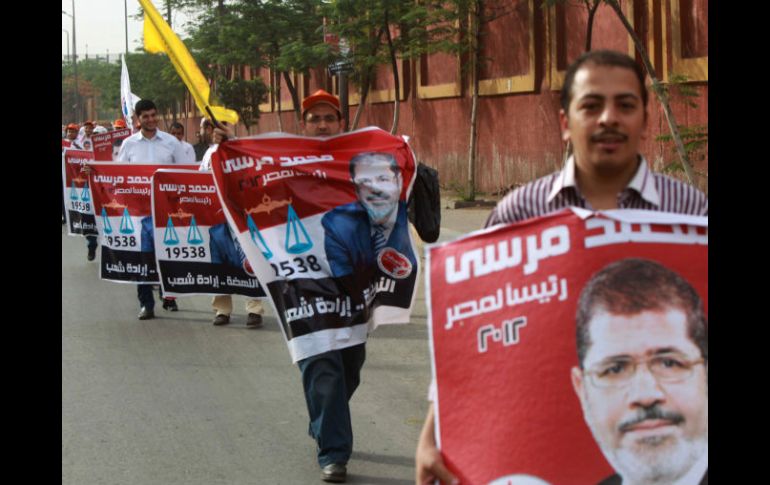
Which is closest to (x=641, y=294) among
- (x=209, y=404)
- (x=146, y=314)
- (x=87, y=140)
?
(x=209, y=404)

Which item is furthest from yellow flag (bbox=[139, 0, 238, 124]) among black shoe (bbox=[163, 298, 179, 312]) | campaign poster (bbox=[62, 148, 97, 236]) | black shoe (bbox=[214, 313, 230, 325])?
campaign poster (bbox=[62, 148, 97, 236])

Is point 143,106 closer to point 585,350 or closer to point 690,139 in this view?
point 690,139

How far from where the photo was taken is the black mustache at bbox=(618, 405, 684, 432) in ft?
8.61

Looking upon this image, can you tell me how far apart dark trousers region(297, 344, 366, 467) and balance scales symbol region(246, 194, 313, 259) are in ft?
1.91

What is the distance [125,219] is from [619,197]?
9690mm

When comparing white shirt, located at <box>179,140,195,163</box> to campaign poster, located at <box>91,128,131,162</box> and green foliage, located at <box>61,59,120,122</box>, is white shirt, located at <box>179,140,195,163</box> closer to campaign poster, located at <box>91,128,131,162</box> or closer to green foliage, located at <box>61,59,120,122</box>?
campaign poster, located at <box>91,128,131,162</box>

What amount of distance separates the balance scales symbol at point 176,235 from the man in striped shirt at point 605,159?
8.26m

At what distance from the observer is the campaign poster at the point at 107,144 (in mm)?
18875

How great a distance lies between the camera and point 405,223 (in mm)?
6656

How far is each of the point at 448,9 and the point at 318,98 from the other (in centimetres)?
1648

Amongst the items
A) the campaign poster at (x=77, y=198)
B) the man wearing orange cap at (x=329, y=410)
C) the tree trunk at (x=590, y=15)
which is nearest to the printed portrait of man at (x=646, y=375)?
the man wearing orange cap at (x=329, y=410)

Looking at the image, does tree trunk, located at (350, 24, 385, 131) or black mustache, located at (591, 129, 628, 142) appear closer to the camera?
black mustache, located at (591, 129, 628, 142)

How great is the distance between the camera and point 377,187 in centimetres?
661
